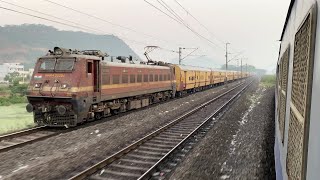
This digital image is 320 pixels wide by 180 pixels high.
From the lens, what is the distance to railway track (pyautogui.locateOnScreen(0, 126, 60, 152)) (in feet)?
40.2

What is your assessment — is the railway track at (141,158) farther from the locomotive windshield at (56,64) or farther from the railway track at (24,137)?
the locomotive windshield at (56,64)

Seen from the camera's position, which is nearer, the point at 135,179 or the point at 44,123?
the point at 135,179

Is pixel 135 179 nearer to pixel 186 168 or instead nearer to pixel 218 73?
pixel 186 168

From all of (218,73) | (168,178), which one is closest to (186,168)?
(168,178)

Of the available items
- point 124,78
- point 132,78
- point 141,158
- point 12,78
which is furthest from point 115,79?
point 12,78

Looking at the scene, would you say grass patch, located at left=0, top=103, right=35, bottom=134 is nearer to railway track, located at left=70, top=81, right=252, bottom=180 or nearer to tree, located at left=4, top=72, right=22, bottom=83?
railway track, located at left=70, top=81, right=252, bottom=180

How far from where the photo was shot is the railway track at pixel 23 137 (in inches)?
483

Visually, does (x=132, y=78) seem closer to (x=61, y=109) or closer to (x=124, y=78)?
(x=124, y=78)

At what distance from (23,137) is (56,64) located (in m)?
4.10

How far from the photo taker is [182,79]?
3609cm

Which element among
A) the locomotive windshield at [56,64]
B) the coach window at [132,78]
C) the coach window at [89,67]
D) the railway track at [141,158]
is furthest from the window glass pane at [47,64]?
the coach window at [132,78]

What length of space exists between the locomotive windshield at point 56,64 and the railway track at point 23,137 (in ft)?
9.90

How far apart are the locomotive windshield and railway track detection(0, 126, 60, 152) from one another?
302 cm

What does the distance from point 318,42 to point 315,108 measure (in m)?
0.43
